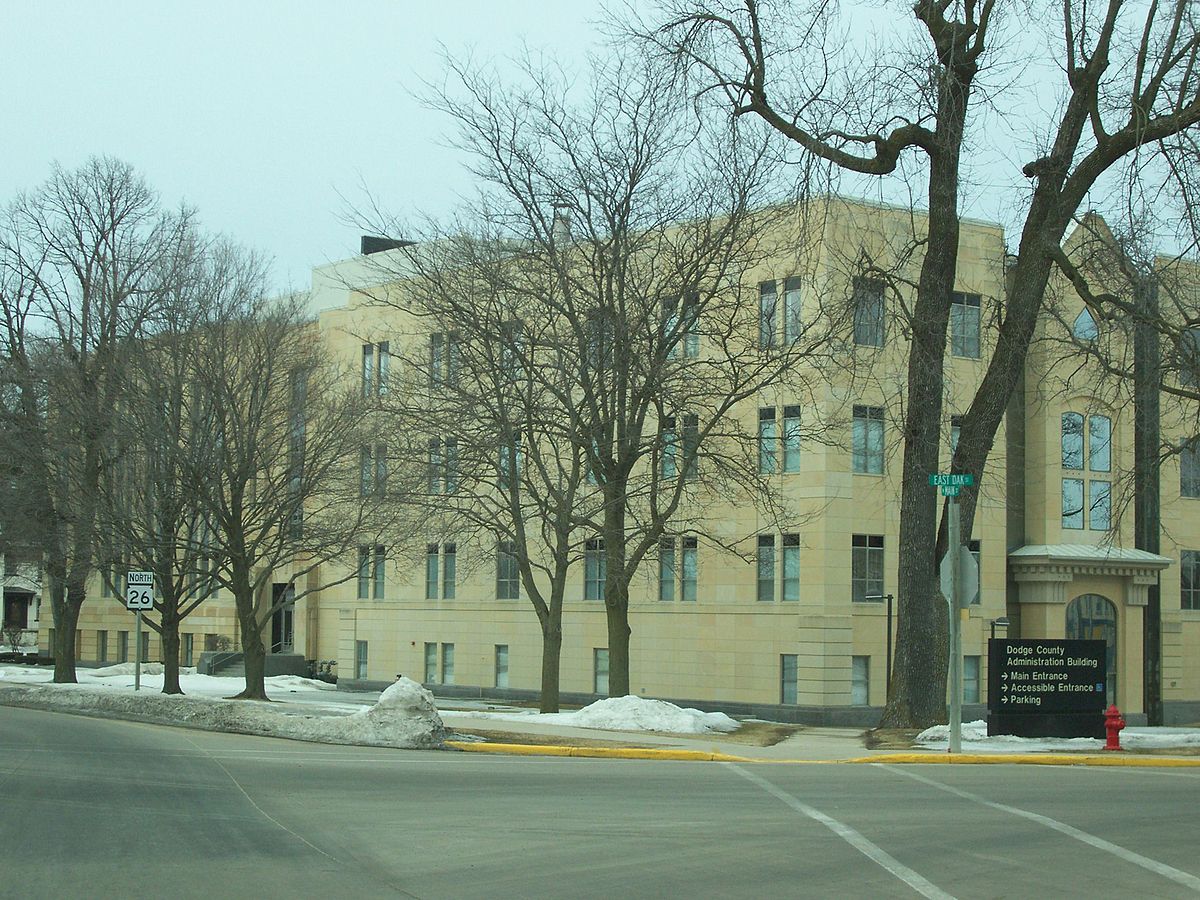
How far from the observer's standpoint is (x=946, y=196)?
2303cm

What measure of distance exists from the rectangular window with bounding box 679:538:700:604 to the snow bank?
1995 centimetres

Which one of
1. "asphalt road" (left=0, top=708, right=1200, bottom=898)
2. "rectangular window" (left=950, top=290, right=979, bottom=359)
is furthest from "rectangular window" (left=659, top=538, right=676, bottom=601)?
"asphalt road" (left=0, top=708, right=1200, bottom=898)

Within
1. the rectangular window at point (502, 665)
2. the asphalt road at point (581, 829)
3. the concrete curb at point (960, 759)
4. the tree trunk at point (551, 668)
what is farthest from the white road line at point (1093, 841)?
the rectangular window at point (502, 665)

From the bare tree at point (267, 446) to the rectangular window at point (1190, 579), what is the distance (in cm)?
2851

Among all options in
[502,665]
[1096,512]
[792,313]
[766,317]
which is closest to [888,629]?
[792,313]

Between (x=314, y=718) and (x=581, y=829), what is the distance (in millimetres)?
11290

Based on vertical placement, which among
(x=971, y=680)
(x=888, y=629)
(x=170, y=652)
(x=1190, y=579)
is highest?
(x=1190, y=579)

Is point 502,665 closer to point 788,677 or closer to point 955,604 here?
point 788,677

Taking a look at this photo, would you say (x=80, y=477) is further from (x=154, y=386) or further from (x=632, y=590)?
(x=632, y=590)

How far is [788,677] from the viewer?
4156 cm

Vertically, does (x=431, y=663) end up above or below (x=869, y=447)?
below

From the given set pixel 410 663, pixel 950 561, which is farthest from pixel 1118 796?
pixel 410 663

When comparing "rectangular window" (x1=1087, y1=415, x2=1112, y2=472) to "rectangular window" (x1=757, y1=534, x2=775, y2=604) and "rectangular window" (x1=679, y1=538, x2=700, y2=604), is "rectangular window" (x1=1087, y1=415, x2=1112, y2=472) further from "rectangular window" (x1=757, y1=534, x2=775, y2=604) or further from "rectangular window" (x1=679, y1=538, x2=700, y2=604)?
"rectangular window" (x1=679, y1=538, x2=700, y2=604)

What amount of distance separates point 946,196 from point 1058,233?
6.18 ft
